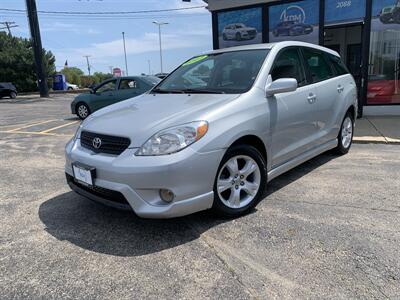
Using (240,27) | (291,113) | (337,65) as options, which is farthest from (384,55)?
(291,113)

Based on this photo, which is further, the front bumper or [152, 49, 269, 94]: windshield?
[152, 49, 269, 94]: windshield

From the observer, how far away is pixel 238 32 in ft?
36.0

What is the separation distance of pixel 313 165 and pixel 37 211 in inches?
147

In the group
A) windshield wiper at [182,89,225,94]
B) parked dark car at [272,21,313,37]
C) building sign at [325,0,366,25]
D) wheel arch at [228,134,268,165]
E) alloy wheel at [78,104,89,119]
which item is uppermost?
building sign at [325,0,366,25]

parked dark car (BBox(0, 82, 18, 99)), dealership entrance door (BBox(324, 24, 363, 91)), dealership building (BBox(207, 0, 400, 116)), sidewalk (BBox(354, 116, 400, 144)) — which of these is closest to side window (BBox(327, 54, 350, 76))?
sidewalk (BBox(354, 116, 400, 144))

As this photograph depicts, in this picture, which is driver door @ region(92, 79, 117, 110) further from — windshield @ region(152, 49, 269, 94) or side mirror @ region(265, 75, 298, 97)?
side mirror @ region(265, 75, 298, 97)

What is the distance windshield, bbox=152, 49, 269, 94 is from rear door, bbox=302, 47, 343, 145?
948 mm

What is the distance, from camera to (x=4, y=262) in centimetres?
306

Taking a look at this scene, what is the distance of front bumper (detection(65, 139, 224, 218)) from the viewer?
10.0 feet

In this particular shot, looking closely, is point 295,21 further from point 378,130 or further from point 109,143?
point 109,143

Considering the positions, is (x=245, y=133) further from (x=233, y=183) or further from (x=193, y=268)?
(x=193, y=268)

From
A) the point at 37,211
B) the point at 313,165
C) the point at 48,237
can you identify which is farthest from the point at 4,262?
the point at 313,165

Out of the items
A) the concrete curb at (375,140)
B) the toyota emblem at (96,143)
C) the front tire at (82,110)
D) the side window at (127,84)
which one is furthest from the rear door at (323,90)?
the front tire at (82,110)

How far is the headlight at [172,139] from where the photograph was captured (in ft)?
10.3
